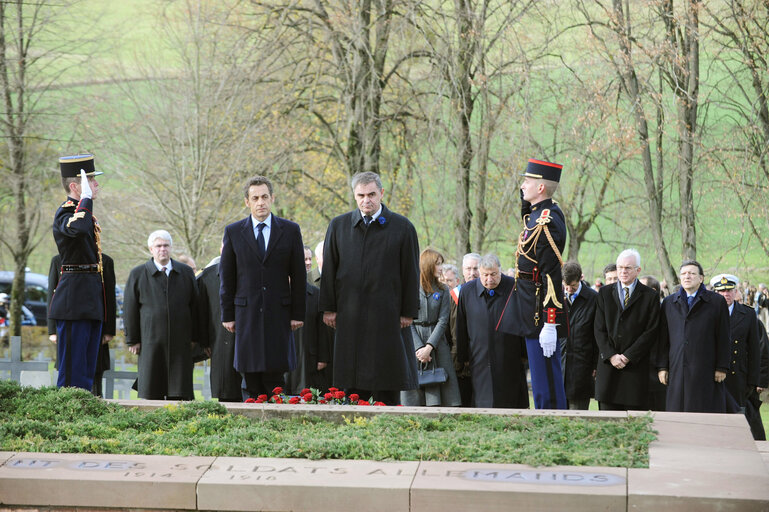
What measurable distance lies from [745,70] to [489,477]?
12.1 meters

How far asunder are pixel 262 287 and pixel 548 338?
7.32 feet

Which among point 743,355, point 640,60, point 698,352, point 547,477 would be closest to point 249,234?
point 547,477

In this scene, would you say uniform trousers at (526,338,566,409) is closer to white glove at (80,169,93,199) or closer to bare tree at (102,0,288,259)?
white glove at (80,169,93,199)

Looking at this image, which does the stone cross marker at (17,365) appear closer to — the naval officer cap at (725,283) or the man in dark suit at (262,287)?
the man in dark suit at (262,287)

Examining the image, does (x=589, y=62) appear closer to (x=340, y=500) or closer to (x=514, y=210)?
(x=514, y=210)

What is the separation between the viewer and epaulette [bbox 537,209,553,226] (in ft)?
24.6

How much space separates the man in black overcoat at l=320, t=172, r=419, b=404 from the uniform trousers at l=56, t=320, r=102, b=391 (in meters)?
2.33

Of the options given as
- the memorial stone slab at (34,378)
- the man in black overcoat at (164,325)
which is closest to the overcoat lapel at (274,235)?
the man in black overcoat at (164,325)

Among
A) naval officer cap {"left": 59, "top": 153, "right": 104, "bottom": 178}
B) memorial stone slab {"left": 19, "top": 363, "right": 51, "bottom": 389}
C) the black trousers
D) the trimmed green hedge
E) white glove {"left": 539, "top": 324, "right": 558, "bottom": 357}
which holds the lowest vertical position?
memorial stone slab {"left": 19, "top": 363, "right": 51, "bottom": 389}

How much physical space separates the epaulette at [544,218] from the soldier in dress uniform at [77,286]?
3.75 meters

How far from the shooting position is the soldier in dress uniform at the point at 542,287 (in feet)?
24.4

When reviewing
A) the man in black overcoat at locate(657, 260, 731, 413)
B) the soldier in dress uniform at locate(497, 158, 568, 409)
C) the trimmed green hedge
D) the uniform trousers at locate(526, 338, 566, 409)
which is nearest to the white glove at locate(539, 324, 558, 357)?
the soldier in dress uniform at locate(497, 158, 568, 409)

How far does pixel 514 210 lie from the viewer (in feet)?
58.4

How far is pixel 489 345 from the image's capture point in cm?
867
